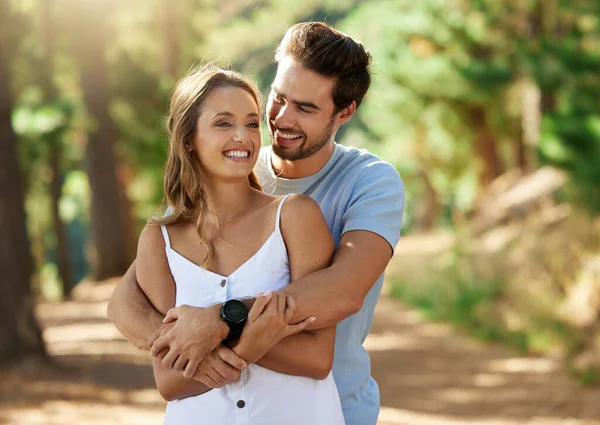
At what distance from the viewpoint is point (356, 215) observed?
2814 millimetres

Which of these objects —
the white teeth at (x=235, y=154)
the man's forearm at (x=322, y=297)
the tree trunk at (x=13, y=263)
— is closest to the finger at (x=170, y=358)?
the man's forearm at (x=322, y=297)

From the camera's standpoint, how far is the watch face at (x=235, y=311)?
2422 mm

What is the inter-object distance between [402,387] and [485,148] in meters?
12.8

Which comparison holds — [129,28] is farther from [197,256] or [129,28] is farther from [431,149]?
[197,256]

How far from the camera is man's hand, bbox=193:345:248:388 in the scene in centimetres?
244

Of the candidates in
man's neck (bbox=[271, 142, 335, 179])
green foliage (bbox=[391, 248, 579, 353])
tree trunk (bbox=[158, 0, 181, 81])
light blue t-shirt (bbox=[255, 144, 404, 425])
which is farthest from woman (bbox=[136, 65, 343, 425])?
tree trunk (bbox=[158, 0, 181, 81])

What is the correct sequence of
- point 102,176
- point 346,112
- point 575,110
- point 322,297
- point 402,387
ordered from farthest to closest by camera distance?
point 102,176 → point 402,387 → point 575,110 → point 346,112 → point 322,297

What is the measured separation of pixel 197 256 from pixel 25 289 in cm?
751

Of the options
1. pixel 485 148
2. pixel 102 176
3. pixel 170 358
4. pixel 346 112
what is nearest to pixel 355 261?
pixel 170 358

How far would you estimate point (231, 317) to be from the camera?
242cm

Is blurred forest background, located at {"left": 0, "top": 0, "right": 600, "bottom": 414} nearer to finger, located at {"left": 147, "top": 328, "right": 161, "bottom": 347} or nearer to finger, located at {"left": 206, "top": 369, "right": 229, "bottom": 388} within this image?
finger, located at {"left": 147, "top": 328, "right": 161, "bottom": 347}

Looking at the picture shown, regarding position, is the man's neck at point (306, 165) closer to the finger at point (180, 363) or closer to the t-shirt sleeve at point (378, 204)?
the t-shirt sleeve at point (378, 204)

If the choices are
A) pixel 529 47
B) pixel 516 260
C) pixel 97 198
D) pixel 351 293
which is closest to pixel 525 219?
pixel 516 260

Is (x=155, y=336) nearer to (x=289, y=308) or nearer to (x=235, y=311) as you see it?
(x=235, y=311)
